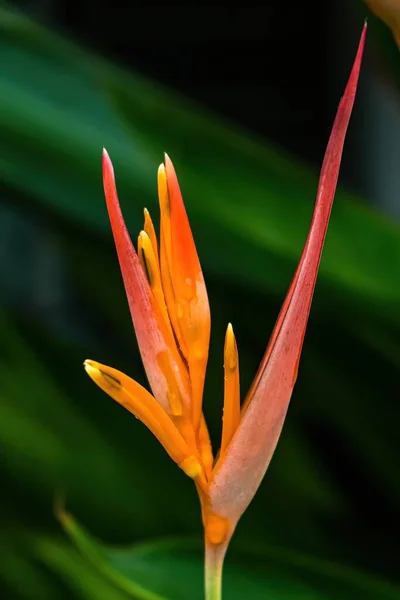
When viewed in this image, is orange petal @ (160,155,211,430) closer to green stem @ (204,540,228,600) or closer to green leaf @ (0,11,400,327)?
green stem @ (204,540,228,600)

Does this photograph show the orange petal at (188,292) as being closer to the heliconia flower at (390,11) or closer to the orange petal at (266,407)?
the orange petal at (266,407)

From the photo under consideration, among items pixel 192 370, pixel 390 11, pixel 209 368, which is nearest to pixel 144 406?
pixel 192 370

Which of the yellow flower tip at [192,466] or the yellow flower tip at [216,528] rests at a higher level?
the yellow flower tip at [192,466]

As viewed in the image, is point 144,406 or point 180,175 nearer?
point 144,406

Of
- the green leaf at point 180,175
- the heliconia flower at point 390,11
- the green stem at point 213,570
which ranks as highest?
the heliconia flower at point 390,11

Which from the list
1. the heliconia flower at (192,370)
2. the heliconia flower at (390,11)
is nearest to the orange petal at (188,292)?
the heliconia flower at (192,370)

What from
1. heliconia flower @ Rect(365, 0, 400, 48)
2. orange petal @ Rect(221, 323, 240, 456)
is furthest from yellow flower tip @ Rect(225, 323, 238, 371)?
heliconia flower @ Rect(365, 0, 400, 48)

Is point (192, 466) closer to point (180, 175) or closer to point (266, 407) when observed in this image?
point (266, 407)

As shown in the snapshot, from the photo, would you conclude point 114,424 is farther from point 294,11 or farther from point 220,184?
point 294,11
